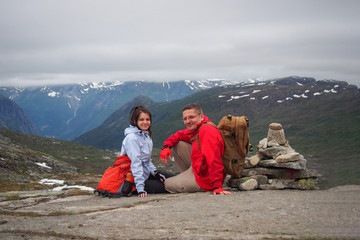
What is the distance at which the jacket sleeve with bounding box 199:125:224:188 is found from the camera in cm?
1234

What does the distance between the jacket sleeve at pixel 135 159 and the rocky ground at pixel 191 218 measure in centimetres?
86

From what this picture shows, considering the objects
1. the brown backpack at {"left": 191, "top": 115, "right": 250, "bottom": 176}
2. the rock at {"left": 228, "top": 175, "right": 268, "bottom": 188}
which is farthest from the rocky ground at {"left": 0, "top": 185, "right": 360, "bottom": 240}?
the rock at {"left": 228, "top": 175, "right": 268, "bottom": 188}

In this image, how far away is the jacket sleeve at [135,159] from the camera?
42.2 feet

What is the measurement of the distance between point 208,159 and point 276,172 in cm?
588

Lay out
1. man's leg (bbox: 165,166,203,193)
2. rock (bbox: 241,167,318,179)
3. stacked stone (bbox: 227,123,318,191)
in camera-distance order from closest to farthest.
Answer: man's leg (bbox: 165,166,203,193) → stacked stone (bbox: 227,123,318,191) → rock (bbox: 241,167,318,179)

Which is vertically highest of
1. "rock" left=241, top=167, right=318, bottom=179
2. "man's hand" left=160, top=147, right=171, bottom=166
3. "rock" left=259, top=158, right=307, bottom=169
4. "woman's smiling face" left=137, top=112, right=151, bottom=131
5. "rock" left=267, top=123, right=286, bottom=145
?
"woman's smiling face" left=137, top=112, right=151, bottom=131

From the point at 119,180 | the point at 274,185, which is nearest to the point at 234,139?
the point at 274,185

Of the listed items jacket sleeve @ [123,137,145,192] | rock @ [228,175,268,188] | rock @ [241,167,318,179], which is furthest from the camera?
rock @ [241,167,318,179]

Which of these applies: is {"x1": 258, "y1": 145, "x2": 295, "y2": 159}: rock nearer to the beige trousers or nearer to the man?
the man

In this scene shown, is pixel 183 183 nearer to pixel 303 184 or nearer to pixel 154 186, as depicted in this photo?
pixel 154 186

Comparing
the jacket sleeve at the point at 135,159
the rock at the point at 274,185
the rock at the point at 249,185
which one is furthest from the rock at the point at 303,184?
the jacket sleeve at the point at 135,159

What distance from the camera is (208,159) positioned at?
1234cm

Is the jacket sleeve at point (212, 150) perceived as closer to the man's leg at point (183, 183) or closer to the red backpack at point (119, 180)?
the man's leg at point (183, 183)

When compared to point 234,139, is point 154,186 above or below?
below
